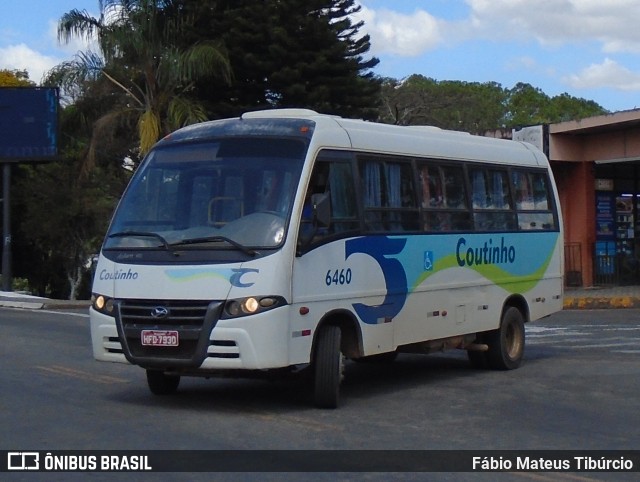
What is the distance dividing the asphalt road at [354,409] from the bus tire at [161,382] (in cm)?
11

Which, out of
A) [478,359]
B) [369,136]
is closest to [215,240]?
[369,136]

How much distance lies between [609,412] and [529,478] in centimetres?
317

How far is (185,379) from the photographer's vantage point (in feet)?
43.7

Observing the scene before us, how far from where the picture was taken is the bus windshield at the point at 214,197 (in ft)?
34.8

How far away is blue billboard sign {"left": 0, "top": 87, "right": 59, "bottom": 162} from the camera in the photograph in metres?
35.2

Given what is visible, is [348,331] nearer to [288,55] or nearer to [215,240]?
[215,240]

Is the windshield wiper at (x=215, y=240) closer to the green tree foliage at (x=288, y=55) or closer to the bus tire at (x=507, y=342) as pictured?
the bus tire at (x=507, y=342)

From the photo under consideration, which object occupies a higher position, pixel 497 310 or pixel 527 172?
pixel 527 172

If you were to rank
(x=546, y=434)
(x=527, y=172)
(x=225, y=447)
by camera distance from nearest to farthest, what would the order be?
(x=225, y=447)
(x=546, y=434)
(x=527, y=172)

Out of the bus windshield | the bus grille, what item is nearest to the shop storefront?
the bus windshield

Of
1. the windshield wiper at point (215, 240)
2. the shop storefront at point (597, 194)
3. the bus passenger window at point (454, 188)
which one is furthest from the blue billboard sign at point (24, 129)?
the windshield wiper at point (215, 240)

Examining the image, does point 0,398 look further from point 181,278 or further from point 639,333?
point 639,333

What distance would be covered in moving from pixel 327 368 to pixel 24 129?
2691 centimetres

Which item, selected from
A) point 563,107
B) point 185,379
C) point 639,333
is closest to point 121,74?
point 639,333
